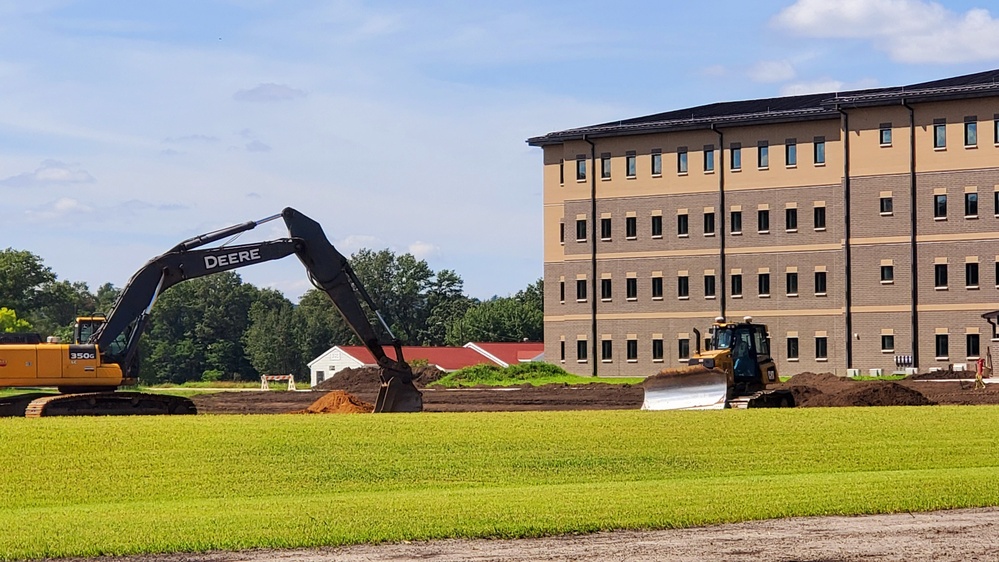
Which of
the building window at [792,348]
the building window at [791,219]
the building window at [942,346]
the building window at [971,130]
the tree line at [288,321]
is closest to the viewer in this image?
the building window at [971,130]

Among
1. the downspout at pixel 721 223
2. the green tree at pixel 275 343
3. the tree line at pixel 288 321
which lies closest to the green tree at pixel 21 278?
the tree line at pixel 288 321

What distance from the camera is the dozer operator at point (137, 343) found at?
3559cm

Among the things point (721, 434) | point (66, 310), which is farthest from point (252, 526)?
point (66, 310)

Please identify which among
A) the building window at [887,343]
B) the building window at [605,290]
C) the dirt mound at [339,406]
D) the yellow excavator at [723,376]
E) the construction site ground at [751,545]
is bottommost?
the construction site ground at [751,545]

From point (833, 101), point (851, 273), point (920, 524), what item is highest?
point (833, 101)

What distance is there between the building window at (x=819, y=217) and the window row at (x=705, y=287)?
250 centimetres

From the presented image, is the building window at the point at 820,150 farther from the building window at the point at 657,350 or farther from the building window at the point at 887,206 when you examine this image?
the building window at the point at 657,350

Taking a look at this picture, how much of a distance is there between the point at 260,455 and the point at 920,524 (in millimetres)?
11351

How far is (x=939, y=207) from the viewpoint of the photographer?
76938 mm

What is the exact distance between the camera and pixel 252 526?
17938mm

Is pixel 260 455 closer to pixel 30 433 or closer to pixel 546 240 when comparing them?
pixel 30 433

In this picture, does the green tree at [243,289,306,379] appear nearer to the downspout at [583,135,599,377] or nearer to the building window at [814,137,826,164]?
the downspout at [583,135,599,377]

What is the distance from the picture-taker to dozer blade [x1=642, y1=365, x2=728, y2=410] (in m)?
39.3

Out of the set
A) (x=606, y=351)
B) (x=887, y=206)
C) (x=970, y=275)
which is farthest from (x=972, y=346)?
(x=606, y=351)
